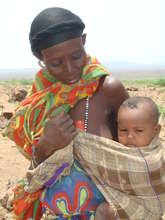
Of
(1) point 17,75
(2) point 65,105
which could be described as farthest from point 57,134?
(1) point 17,75

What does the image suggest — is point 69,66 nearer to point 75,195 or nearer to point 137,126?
point 137,126

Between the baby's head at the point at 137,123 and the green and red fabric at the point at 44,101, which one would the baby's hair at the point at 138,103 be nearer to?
the baby's head at the point at 137,123

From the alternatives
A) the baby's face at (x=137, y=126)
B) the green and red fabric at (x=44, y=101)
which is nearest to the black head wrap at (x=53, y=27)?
the green and red fabric at (x=44, y=101)

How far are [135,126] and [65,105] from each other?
397mm

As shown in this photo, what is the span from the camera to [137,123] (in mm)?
1849

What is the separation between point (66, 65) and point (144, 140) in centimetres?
56

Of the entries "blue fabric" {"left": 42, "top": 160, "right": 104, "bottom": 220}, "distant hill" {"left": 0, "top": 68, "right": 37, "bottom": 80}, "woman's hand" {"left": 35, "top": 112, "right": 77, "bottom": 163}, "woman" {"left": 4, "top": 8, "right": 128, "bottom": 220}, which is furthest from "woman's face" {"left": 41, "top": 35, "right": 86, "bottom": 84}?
"distant hill" {"left": 0, "top": 68, "right": 37, "bottom": 80}

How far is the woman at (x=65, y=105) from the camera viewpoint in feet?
6.06

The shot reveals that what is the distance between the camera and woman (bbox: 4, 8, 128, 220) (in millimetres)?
1846

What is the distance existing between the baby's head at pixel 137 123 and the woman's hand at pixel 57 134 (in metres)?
0.26

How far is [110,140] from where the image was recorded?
71.9 inches

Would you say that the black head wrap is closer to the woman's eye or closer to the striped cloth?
the woman's eye

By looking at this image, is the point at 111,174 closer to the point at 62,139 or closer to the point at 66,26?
the point at 62,139

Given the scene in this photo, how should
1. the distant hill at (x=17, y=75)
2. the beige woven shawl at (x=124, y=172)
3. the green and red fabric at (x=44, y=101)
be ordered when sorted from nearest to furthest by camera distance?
the beige woven shawl at (x=124, y=172) → the green and red fabric at (x=44, y=101) → the distant hill at (x=17, y=75)
